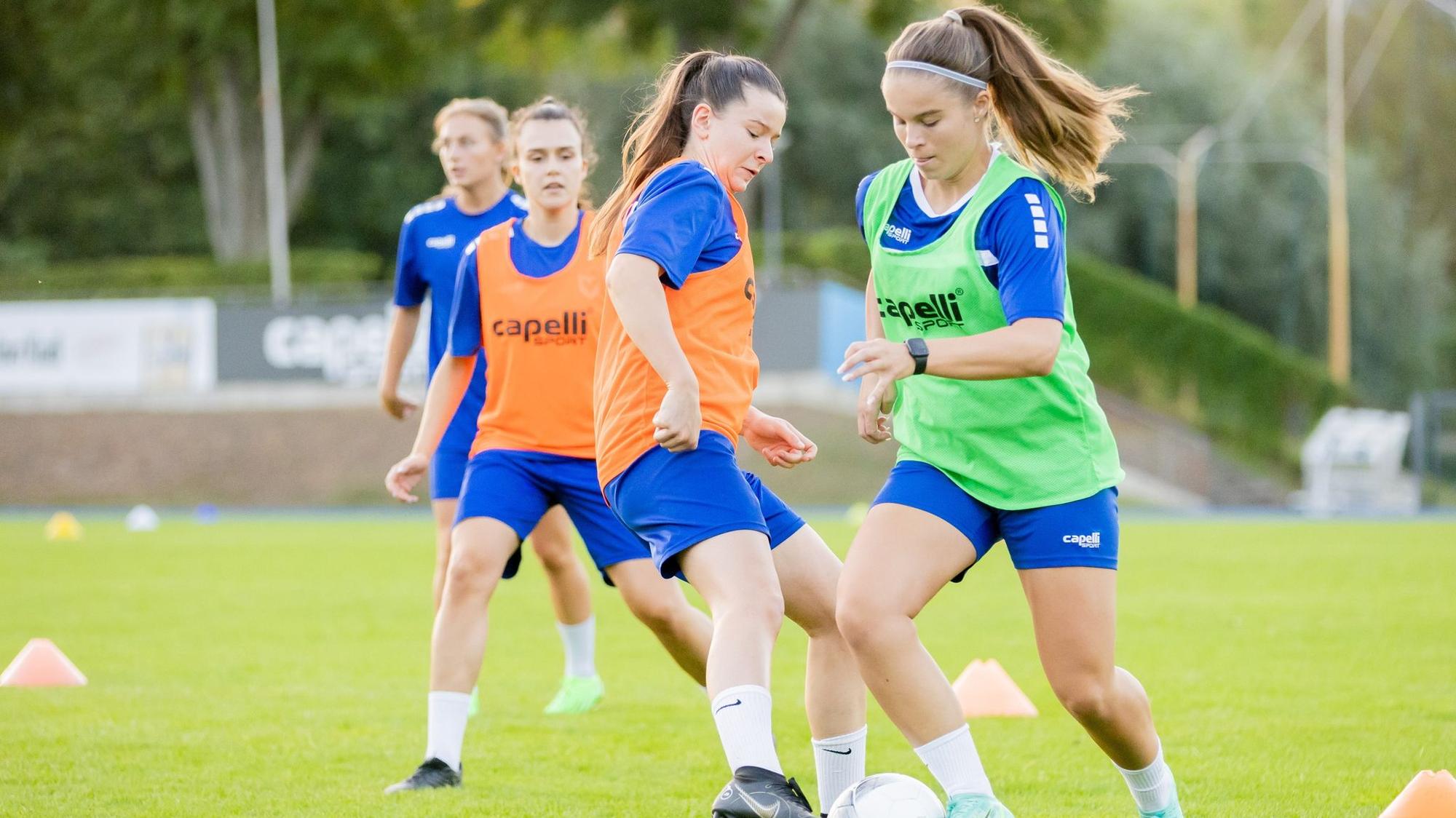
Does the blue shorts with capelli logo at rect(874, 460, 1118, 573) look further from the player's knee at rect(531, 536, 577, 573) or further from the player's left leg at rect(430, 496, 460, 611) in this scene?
the player's left leg at rect(430, 496, 460, 611)

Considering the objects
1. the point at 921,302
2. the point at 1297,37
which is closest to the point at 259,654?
the point at 921,302

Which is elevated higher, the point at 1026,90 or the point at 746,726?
the point at 1026,90

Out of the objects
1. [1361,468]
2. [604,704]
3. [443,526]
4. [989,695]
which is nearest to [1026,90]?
[989,695]

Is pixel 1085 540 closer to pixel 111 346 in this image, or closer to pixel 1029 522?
pixel 1029 522

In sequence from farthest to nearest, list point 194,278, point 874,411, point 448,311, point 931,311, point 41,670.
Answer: point 194,278
point 41,670
point 448,311
point 931,311
point 874,411

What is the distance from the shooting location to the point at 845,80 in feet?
153

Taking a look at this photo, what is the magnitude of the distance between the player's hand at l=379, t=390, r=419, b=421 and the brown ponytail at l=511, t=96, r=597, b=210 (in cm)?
118

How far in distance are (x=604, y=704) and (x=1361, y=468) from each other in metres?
22.2

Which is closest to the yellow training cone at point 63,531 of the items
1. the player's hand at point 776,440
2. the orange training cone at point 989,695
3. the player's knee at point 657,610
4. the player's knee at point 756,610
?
the orange training cone at point 989,695

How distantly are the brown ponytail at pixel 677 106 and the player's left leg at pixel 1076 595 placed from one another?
1330 mm

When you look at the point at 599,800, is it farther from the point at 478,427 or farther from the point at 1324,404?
the point at 1324,404

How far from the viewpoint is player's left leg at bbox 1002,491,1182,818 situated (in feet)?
14.1

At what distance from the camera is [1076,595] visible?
4289 millimetres

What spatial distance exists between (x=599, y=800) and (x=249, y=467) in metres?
24.2
